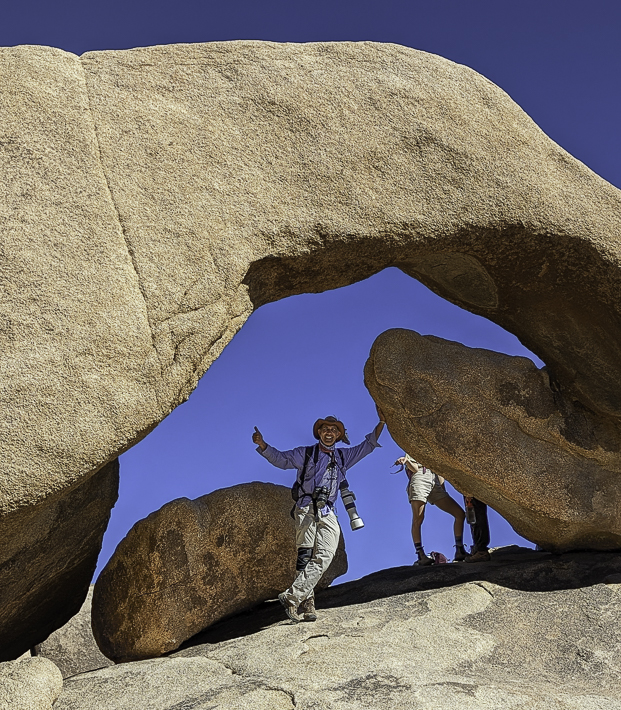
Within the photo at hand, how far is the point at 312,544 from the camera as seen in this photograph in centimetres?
659

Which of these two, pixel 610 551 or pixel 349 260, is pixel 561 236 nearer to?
pixel 349 260

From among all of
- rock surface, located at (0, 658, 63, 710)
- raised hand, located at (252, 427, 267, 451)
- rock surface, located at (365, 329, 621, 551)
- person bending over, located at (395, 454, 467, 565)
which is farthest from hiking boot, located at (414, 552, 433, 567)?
rock surface, located at (0, 658, 63, 710)

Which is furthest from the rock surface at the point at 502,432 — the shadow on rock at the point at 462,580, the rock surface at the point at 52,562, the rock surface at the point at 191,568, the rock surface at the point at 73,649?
the rock surface at the point at 73,649

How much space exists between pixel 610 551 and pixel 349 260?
3.81m

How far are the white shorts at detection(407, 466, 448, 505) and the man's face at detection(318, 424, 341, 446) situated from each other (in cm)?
232

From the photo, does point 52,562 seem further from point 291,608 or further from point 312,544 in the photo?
point 312,544

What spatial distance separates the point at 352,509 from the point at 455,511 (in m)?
2.72

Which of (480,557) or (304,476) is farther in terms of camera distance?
(480,557)

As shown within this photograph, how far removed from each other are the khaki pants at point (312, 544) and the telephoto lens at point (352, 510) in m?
0.16

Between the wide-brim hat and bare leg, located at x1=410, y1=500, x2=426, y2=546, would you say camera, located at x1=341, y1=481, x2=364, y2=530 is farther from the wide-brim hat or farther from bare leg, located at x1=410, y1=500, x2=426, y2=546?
bare leg, located at x1=410, y1=500, x2=426, y2=546

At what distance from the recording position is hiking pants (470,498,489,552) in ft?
28.2

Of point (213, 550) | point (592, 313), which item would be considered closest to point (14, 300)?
point (213, 550)

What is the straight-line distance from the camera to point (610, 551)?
7625mm

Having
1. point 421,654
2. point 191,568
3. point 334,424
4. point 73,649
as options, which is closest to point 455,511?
point 334,424
